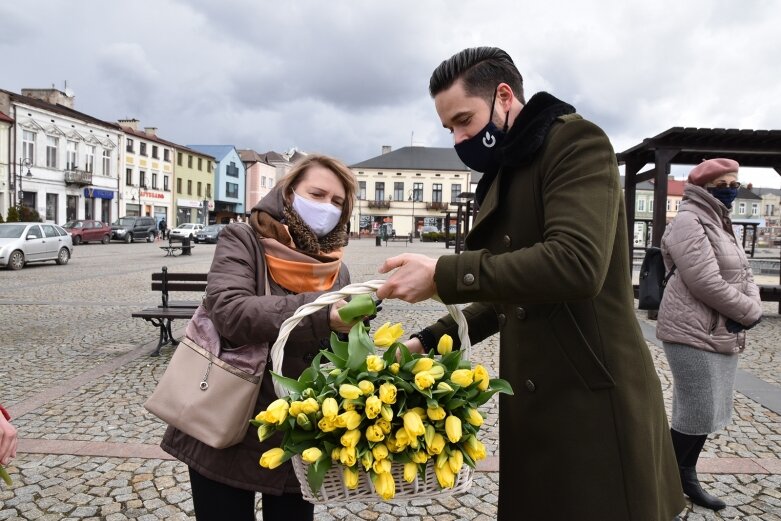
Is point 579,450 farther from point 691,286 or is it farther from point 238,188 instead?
point 238,188

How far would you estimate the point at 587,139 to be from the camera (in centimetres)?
144

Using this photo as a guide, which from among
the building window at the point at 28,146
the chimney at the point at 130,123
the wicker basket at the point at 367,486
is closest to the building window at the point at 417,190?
the chimney at the point at 130,123

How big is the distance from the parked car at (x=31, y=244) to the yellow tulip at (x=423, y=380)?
19137mm

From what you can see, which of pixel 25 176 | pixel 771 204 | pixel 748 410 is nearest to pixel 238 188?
pixel 25 176

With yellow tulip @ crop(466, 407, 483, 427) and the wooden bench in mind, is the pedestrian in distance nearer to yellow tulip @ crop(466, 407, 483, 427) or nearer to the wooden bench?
yellow tulip @ crop(466, 407, 483, 427)

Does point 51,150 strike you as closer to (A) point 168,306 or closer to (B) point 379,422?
(A) point 168,306

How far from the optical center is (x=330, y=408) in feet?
4.35

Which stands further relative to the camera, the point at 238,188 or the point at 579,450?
the point at 238,188

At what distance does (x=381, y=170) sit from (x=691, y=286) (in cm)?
7482

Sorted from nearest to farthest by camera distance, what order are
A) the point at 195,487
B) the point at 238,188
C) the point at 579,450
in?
the point at 579,450
the point at 195,487
the point at 238,188

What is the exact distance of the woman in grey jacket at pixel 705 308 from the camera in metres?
3.17

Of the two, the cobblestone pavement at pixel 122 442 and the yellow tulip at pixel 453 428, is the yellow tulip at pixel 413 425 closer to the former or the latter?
the yellow tulip at pixel 453 428

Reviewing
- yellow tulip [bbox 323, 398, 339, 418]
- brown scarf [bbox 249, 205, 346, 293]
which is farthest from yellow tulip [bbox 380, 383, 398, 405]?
brown scarf [bbox 249, 205, 346, 293]

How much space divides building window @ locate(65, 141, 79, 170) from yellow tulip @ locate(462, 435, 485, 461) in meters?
46.9
